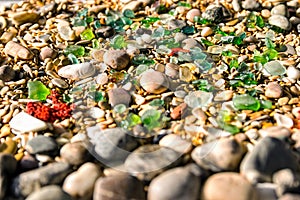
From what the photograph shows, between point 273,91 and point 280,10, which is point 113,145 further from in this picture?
point 280,10

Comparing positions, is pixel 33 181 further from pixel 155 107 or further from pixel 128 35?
pixel 128 35

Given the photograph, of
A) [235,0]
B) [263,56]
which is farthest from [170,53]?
[235,0]

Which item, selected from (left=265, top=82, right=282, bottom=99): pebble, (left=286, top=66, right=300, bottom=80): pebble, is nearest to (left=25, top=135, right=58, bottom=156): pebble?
(left=265, top=82, right=282, bottom=99): pebble

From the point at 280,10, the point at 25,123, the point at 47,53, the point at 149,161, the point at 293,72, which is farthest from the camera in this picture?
the point at 280,10

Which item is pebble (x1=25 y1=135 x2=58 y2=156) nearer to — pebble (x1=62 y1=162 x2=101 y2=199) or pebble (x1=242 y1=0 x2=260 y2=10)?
pebble (x1=62 y1=162 x2=101 y2=199)

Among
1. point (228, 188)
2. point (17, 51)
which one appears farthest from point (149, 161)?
point (17, 51)

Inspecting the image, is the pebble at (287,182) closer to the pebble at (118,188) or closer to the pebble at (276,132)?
the pebble at (276,132)

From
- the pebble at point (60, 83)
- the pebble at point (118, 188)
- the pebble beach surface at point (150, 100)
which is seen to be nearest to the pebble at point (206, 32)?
the pebble beach surface at point (150, 100)
